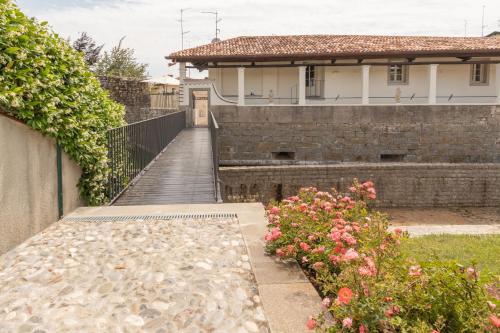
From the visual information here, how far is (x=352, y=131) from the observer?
63.5 ft

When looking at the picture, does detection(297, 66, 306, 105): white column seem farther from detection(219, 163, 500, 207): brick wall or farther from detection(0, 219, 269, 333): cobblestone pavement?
detection(0, 219, 269, 333): cobblestone pavement

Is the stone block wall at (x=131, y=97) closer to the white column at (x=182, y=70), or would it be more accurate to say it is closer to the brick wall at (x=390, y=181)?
the white column at (x=182, y=70)

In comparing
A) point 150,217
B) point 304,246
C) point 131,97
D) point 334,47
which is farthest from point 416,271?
point 131,97

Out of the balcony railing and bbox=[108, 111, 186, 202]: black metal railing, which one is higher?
the balcony railing

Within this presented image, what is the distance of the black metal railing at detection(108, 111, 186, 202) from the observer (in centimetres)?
765

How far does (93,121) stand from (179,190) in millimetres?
2255

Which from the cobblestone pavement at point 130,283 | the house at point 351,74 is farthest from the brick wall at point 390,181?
the cobblestone pavement at point 130,283

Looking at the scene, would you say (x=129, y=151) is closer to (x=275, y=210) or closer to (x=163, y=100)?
(x=275, y=210)

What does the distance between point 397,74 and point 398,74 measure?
6cm

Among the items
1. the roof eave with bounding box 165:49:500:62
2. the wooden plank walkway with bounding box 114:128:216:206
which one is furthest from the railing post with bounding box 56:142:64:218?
the roof eave with bounding box 165:49:500:62

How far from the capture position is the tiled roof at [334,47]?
20.9 meters

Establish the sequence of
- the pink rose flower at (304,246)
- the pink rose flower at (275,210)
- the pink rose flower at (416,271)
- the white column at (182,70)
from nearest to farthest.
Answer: the pink rose flower at (416,271) < the pink rose flower at (304,246) < the pink rose flower at (275,210) < the white column at (182,70)

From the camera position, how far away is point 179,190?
Answer: 8.54 metres

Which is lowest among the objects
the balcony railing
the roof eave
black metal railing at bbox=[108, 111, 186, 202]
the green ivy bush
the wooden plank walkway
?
the wooden plank walkway
